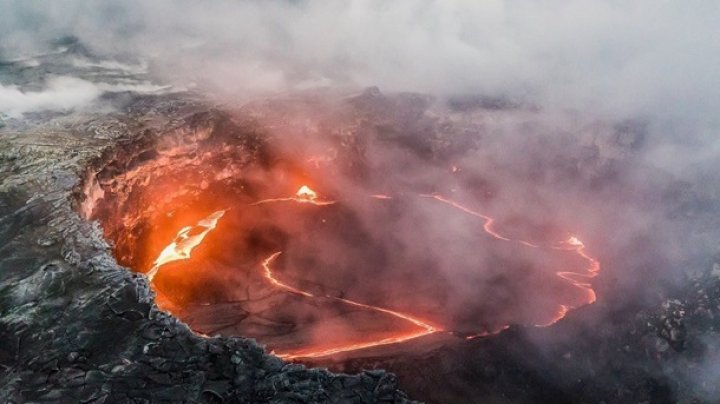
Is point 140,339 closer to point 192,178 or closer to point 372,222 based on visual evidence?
point 192,178

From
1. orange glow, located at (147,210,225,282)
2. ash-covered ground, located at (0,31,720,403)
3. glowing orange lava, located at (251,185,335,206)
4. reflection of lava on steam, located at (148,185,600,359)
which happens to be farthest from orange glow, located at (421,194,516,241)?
orange glow, located at (147,210,225,282)

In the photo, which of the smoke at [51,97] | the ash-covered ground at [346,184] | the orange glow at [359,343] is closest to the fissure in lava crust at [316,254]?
the orange glow at [359,343]

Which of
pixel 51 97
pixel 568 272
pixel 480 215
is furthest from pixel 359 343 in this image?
pixel 51 97

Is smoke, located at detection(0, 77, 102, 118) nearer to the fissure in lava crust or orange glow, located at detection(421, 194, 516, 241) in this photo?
the fissure in lava crust

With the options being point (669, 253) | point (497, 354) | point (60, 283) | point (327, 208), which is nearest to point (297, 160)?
point (327, 208)

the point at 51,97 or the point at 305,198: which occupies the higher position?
the point at 51,97

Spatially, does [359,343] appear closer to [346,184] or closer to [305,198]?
[305,198]

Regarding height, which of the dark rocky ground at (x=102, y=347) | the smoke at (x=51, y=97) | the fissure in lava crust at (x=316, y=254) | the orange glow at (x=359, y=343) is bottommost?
the orange glow at (x=359, y=343)

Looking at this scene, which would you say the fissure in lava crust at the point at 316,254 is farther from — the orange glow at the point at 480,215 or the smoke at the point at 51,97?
the smoke at the point at 51,97
